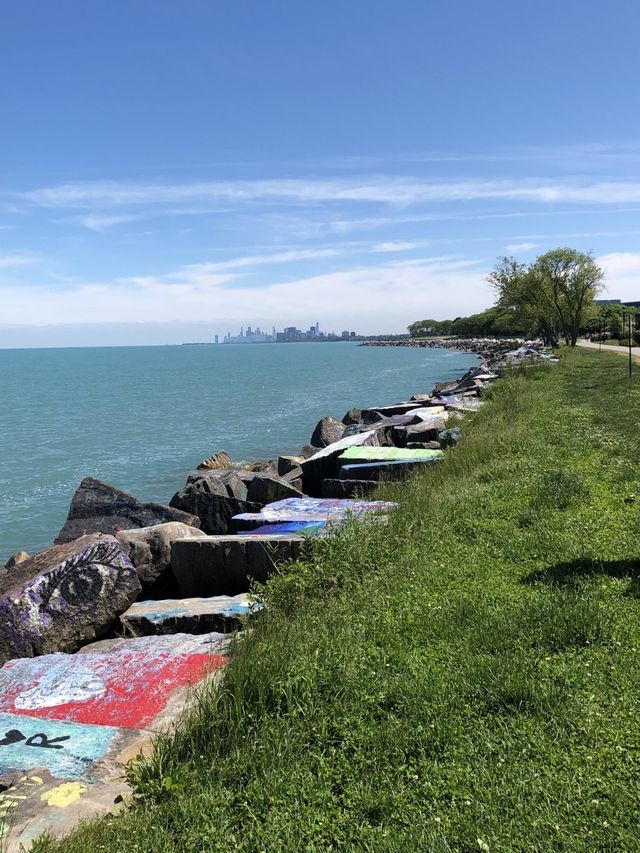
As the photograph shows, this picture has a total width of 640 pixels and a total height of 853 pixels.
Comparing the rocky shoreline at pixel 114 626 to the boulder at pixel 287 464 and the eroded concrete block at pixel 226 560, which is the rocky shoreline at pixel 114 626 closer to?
the eroded concrete block at pixel 226 560

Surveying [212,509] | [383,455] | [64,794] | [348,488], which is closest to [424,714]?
[64,794]

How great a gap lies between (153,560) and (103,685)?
9.88 feet

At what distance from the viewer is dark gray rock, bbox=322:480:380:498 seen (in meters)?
10.1

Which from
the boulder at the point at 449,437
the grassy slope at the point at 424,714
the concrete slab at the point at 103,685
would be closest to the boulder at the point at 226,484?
the boulder at the point at 449,437

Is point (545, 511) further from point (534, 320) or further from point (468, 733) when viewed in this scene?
point (534, 320)

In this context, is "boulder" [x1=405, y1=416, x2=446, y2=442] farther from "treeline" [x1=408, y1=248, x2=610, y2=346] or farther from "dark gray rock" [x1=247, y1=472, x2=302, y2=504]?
"treeline" [x1=408, y1=248, x2=610, y2=346]

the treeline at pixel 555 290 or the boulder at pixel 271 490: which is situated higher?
the treeline at pixel 555 290

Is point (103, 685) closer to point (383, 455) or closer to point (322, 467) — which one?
point (383, 455)

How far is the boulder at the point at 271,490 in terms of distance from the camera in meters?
11.3

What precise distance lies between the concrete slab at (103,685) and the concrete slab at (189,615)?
0.83m

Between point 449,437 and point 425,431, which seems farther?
point 425,431

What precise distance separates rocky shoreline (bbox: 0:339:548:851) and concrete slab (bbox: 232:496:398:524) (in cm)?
4

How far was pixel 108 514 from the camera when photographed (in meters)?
10.9

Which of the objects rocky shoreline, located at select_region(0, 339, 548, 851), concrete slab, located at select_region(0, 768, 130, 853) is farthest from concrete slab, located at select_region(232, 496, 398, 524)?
concrete slab, located at select_region(0, 768, 130, 853)
